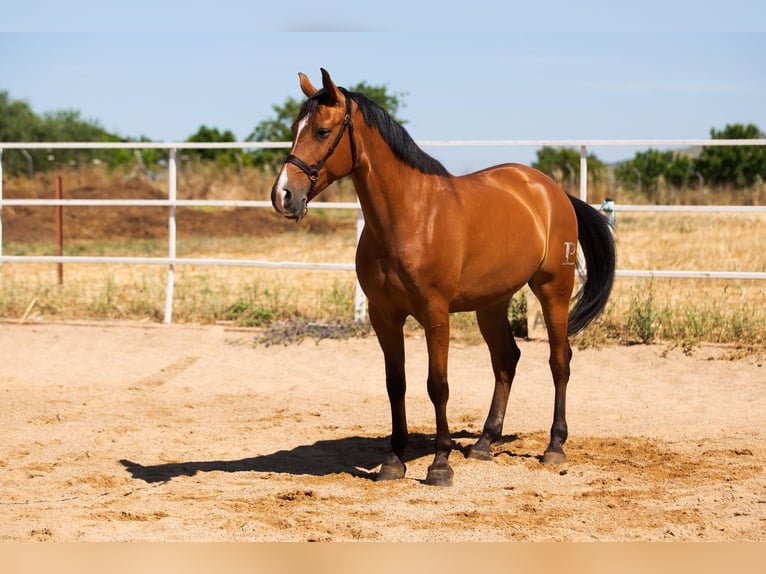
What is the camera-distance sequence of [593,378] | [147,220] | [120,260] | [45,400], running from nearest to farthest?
[45,400]
[593,378]
[120,260]
[147,220]

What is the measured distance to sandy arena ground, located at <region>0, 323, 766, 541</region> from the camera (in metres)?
4.30

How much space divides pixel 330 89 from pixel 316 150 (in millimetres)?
304

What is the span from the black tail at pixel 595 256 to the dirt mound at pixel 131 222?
14821 mm

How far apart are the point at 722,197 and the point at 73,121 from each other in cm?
3253

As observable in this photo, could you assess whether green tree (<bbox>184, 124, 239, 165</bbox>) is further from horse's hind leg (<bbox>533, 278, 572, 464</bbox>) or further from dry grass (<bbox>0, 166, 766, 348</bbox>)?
horse's hind leg (<bbox>533, 278, 572, 464</bbox>)

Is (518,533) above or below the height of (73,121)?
below

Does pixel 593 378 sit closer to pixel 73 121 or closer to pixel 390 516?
pixel 390 516

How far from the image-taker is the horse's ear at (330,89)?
15.0 feet

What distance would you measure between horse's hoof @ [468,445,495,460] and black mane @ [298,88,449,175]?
1.68 m

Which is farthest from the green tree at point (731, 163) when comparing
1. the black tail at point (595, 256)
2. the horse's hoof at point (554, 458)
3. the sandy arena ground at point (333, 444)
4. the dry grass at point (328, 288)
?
the horse's hoof at point (554, 458)

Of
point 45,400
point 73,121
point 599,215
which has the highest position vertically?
point 73,121

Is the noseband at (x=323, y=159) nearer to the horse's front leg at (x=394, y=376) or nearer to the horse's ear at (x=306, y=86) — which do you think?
the horse's ear at (x=306, y=86)

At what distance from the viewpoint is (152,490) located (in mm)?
4891

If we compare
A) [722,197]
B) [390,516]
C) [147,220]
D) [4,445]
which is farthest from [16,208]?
[390,516]
